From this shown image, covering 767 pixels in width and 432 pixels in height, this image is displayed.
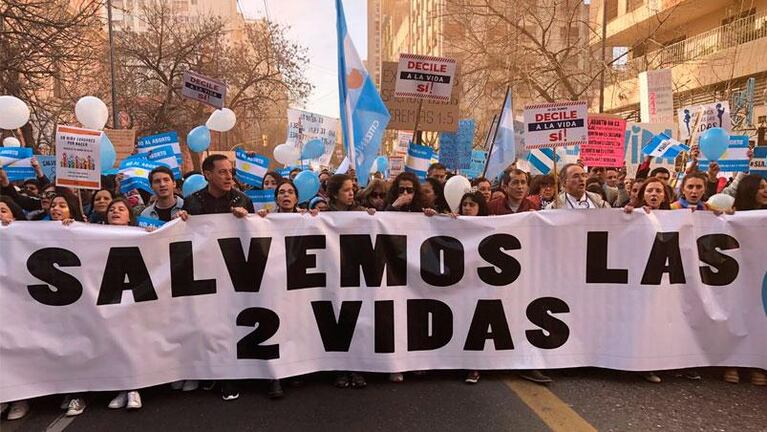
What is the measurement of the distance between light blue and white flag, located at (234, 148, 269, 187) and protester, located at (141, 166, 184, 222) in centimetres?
287

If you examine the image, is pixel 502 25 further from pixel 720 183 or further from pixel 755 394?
pixel 755 394

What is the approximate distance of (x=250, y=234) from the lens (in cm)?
403

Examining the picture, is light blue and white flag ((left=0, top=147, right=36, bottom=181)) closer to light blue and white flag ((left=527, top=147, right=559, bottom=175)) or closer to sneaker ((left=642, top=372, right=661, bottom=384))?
light blue and white flag ((left=527, top=147, right=559, bottom=175))

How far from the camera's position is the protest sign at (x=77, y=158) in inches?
191

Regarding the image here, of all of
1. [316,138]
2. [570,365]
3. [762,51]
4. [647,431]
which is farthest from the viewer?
[762,51]

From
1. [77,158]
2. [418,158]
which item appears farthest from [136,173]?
[418,158]

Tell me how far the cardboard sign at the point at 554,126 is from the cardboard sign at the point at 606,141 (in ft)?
8.93

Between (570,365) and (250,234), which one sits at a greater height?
(250,234)

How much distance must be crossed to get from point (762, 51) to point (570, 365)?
17173 millimetres

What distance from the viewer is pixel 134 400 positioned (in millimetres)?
3689

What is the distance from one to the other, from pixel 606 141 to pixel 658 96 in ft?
13.2

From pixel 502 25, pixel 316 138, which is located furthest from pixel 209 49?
pixel 316 138

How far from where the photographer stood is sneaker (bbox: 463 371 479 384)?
4.03 metres

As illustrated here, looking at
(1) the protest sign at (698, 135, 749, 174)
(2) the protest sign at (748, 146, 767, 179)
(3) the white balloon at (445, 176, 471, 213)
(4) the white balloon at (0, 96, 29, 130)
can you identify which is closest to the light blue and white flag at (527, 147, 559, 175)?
(1) the protest sign at (698, 135, 749, 174)
